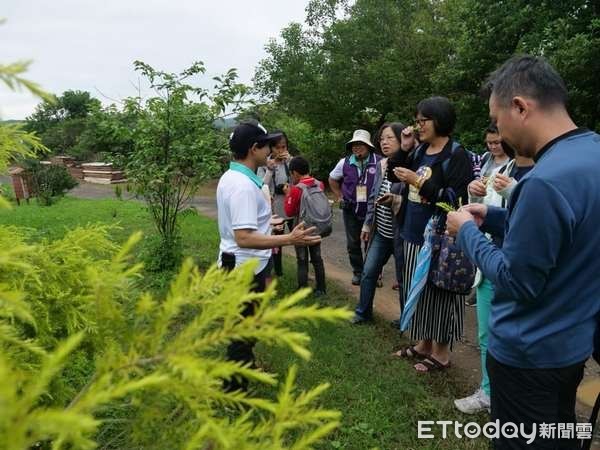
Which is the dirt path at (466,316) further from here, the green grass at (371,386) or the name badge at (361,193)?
the name badge at (361,193)

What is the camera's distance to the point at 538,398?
168 cm

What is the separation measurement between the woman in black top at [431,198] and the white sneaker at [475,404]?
500 millimetres

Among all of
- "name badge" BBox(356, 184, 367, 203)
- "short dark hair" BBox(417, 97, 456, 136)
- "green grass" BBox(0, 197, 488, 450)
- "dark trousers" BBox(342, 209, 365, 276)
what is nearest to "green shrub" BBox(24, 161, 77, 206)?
"dark trousers" BBox(342, 209, 365, 276)

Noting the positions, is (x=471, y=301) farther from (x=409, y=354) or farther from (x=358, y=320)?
(x=409, y=354)

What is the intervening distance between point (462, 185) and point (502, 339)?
161 centimetres

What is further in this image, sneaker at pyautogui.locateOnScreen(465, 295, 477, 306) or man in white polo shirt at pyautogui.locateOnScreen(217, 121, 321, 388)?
sneaker at pyautogui.locateOnScreen(465, 295, 477, 306)

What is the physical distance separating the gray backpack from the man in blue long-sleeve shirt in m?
3.09

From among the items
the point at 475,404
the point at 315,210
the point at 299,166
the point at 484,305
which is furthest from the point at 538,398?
the point at 299,166

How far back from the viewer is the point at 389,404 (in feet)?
10.2

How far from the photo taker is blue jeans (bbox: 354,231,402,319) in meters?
4.26

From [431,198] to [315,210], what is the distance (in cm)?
186

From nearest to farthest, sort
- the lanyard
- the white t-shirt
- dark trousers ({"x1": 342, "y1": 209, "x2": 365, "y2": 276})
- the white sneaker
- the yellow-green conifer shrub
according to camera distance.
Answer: the yellow-green conifer shrub
the white t-shirt
the lanyard
the white sneaker
dark trousers ({"x1": 342, "y1": 209, "x2": 365, "y2": 276})

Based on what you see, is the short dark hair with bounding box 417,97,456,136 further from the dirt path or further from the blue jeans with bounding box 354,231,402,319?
the dirt path

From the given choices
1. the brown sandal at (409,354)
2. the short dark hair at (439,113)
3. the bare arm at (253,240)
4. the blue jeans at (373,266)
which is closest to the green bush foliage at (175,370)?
the bare arm at (253,240)
